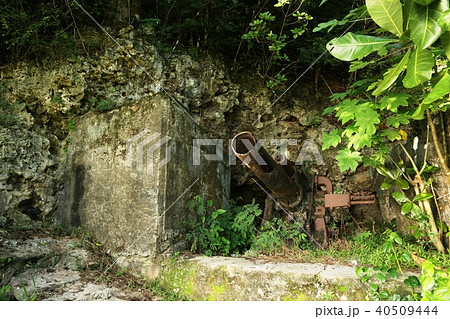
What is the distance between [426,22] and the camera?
4.79 ft

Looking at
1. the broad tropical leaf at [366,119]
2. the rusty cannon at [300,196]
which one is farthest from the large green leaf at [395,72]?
the rusty cannon at [300,196]

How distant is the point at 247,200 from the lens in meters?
5.82

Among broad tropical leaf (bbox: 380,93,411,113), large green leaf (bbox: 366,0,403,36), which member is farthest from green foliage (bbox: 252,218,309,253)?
large green leaf (bbox: 366,0,403,36)

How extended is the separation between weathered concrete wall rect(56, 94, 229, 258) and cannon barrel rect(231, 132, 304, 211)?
78 cm

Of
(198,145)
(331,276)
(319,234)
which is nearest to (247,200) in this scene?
(319,234)

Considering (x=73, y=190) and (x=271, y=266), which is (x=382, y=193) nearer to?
(x=271, y=266)

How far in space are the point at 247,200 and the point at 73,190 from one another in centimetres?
310

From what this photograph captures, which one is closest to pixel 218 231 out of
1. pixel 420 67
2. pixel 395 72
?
pixel 395 72

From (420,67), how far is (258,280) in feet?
6.60

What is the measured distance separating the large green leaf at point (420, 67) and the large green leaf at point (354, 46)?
29cm

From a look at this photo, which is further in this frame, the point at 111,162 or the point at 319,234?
the point at 319,234

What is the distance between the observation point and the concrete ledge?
235cm

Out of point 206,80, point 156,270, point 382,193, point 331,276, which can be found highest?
point 206,80

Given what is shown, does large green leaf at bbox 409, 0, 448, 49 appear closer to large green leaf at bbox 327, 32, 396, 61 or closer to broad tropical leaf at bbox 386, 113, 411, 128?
large green leaf at bbox 327, 32, 396, 61
